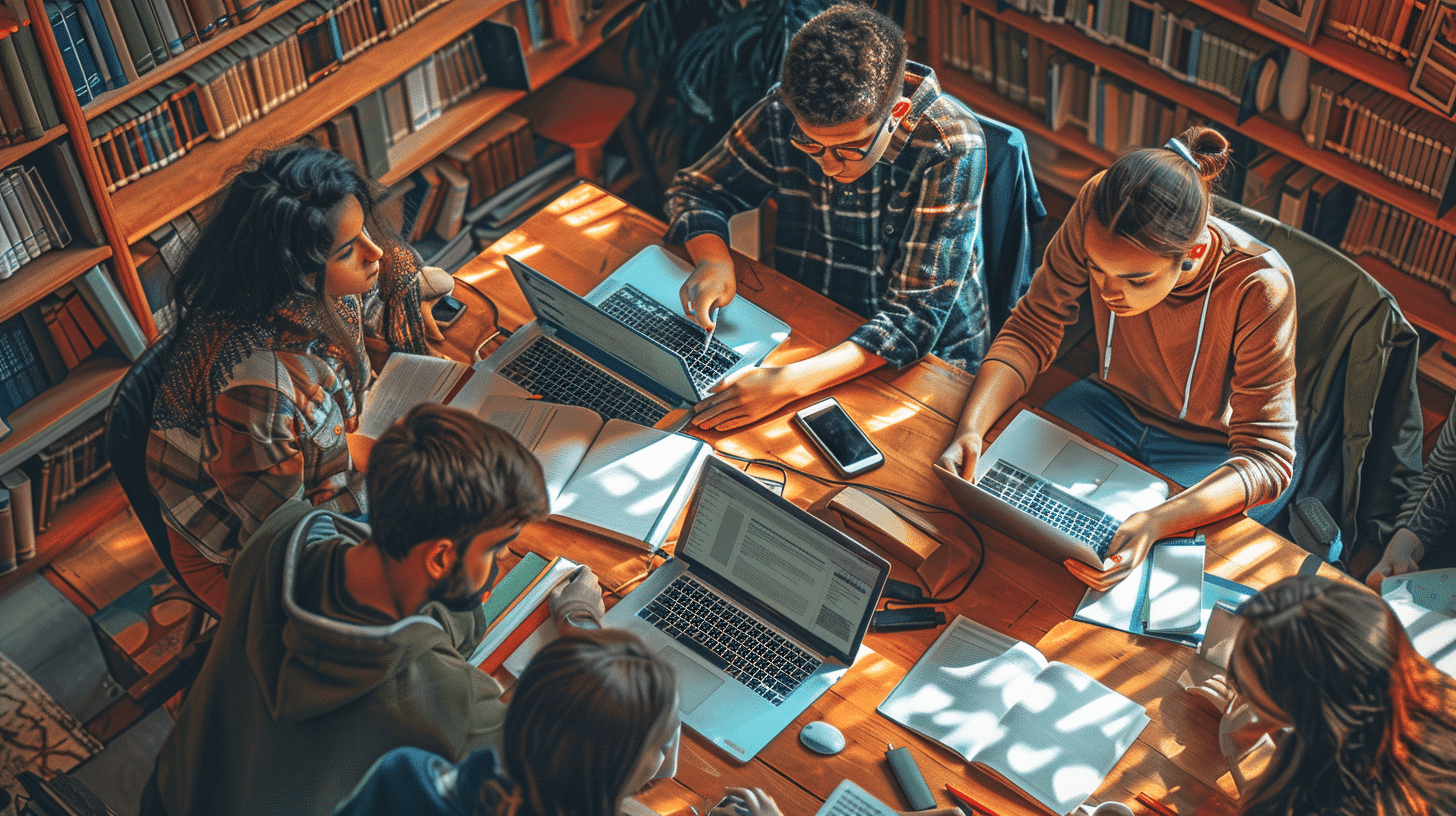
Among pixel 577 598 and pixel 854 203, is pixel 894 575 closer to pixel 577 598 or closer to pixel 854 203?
pixel 577 598

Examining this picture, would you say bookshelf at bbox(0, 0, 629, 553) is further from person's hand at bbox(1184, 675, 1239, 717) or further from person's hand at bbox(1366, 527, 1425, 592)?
person's hand at bbox(1366, 527, 1425, 592)

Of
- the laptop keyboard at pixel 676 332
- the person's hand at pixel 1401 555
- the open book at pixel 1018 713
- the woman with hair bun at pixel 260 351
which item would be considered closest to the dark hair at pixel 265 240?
the woman with hair bun at pixel 260 351

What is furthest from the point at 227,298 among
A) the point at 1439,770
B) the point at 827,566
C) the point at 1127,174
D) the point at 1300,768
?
the point at 1439,770

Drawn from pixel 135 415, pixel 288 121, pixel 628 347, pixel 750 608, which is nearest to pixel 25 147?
pixel 288 121

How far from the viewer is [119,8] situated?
2562mm

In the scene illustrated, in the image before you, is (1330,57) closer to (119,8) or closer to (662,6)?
(662,6)

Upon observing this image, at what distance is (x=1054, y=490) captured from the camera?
1.99 meters

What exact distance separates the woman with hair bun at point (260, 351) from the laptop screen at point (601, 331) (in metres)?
0.28

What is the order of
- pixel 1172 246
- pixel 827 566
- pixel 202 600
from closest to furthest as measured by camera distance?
1. pixel 827 566
2. pixel 1172 246
3. pixel 202 600

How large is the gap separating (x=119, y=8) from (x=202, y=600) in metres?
1.35

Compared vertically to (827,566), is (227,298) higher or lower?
higher

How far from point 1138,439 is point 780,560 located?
0.89 m

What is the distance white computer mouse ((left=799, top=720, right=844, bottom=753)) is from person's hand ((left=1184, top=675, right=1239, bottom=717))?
0.51 meters

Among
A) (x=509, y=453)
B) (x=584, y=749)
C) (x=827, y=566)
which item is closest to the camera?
(x=584, y=749)
